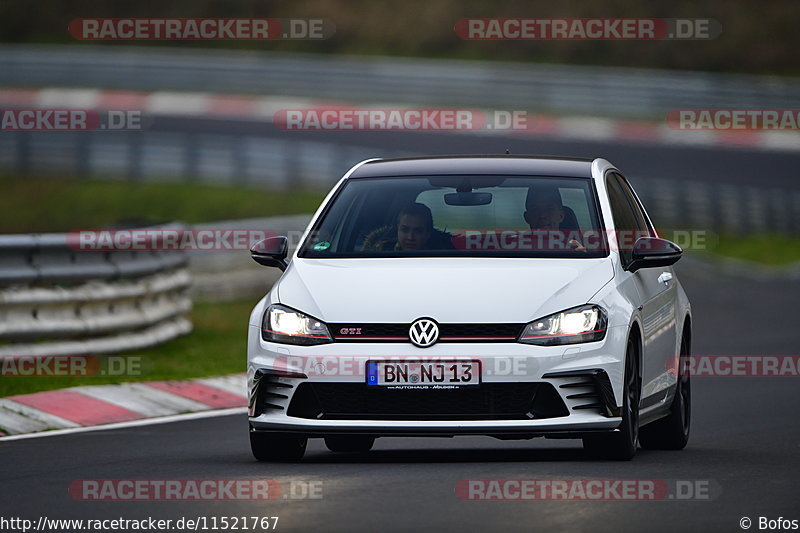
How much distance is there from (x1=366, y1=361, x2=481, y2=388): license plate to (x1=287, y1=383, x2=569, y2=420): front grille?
4 centimetres

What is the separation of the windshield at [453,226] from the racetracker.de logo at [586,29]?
45.9 meters

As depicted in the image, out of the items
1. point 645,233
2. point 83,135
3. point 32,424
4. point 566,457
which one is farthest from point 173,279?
point 83,135

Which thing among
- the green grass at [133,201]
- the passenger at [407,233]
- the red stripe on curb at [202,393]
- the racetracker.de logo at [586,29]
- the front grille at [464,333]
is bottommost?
the green grass at [133,201]

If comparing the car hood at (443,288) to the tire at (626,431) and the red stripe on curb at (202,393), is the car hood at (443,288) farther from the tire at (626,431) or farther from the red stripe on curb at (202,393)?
the red stripe on curb at (202,393)

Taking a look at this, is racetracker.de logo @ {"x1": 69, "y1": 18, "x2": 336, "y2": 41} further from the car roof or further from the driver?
the driver

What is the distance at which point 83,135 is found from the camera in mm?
35812

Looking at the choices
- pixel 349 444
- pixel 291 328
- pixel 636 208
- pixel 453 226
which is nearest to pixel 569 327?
pixel 291 328

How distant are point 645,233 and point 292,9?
51.9 meters

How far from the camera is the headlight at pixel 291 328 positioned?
922 cm

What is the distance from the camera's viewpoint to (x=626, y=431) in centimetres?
939

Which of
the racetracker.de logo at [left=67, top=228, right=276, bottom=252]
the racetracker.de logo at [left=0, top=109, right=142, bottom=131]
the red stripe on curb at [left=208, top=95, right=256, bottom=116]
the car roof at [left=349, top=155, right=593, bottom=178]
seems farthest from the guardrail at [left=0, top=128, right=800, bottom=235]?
the car roof at [left=349, top=155, right=593, bottom=178]

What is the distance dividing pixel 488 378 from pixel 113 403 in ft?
14.3

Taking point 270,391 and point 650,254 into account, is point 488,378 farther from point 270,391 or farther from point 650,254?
point 650,254

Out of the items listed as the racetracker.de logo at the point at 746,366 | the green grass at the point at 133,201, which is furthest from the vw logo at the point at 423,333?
the green grass at the point at 133,201
